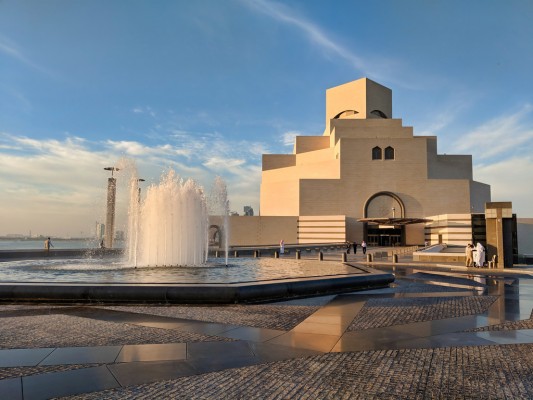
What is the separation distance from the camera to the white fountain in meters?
18.8

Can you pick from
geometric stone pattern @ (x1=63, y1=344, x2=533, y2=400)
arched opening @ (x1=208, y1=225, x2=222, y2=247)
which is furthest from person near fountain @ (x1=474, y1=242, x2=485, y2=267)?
arched opening @ (x1=208, y1=225, x2=222, y2=247)

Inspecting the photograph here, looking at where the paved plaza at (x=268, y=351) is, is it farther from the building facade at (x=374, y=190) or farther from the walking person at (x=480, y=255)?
the building facade at (x=374, y=190)

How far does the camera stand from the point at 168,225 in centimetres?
1894

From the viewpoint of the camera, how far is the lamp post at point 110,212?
125 ft

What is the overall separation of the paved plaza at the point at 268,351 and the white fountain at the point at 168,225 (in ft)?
31.5

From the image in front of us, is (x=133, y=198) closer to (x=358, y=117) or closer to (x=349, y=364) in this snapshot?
(x=349, y=364)

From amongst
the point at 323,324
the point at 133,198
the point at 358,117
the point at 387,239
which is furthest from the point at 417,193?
the point at 323,324

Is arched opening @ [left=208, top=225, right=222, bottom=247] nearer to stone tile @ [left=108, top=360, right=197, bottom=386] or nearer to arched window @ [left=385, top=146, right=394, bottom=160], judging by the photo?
arched window @ [left=385, top=146, right=394, bottom=160]

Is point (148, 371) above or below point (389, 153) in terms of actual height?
below

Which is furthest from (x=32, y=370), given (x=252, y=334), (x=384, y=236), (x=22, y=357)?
(x=384, y=236)

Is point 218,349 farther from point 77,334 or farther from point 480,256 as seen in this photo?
point 480,256

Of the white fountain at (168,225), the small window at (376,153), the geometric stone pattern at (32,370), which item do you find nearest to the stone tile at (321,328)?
the geometric stone pattern at (32,370)

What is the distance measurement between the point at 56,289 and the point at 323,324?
6414 millimetres

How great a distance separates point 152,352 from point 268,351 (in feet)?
5.33
